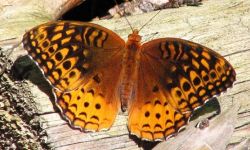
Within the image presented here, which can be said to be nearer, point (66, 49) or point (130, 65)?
point (66, 49)

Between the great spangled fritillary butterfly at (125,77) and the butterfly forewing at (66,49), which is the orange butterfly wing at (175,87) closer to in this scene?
the great spangled fritillary butterfly at (125,77)

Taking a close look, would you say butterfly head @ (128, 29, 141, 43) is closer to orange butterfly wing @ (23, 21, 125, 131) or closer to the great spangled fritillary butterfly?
the great spangled fritillary butterfly

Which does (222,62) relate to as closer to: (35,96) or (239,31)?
(239,31)

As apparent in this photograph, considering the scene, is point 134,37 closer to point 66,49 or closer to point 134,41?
point 134,41

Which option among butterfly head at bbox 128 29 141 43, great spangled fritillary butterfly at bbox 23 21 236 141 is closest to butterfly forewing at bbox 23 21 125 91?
great spangled fritillary butterfly at bbox 23 21 236 141

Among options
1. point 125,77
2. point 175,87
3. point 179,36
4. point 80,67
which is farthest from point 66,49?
point 179,36

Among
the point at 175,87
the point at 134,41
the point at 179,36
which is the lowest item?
the point at 175,87

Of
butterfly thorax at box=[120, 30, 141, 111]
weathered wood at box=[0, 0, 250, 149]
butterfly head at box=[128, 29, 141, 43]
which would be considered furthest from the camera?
butterfly head at box=[128, 29, 141, 43]
